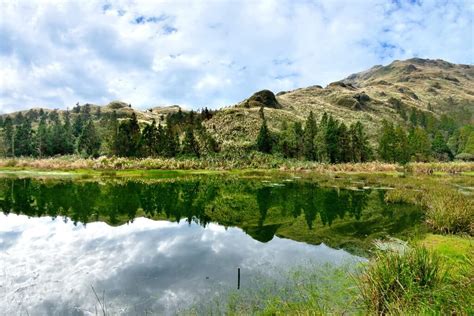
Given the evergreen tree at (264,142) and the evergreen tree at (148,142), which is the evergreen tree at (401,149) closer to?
the evergreen tree at (264,142)

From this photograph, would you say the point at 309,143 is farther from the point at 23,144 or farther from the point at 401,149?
the point at 23,144

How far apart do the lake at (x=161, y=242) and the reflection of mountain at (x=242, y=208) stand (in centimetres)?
8

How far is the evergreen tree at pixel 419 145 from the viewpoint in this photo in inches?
3553

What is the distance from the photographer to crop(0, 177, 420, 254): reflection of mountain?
832 inches

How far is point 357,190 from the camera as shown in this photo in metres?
40.7

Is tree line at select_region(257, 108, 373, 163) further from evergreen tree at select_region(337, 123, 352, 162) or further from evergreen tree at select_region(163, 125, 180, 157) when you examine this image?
evergreen tree at select_region(163, 125, 180, 157)

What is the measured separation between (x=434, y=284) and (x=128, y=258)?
10997 mm

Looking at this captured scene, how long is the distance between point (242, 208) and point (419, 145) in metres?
79.7

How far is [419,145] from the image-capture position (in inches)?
3674

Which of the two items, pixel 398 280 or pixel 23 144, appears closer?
pixel 398 280

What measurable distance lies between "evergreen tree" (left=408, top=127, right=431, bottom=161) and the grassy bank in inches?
613

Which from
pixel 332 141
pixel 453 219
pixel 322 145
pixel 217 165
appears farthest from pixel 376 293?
pixel 332 141

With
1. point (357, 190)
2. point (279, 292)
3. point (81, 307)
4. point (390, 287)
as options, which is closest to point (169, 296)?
point (81, 307)

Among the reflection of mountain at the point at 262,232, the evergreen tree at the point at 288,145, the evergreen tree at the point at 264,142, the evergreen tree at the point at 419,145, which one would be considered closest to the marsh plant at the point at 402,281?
the reflection of mountain at the point at 262,232
